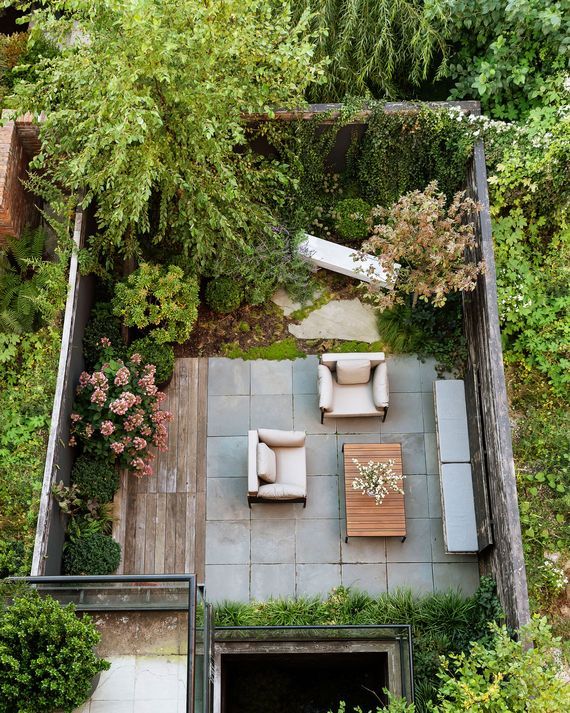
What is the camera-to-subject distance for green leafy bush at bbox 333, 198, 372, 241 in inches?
388

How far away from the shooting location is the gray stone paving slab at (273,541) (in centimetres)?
893

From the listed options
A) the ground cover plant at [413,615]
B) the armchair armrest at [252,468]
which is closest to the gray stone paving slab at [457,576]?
the ground cover plant at [413,615]

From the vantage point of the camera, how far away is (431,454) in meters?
9.32

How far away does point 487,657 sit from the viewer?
6.68 metres

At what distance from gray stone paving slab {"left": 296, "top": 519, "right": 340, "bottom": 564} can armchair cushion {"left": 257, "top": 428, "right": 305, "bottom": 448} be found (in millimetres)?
986

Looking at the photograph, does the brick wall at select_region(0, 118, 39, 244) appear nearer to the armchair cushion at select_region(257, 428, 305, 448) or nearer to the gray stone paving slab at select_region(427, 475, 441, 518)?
the armchair cushion at select_region(257, 428, 305, 448)

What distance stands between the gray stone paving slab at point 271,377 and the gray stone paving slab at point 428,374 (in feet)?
5.62

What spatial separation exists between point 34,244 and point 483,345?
220 inches

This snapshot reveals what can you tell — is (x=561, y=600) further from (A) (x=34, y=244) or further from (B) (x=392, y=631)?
(A) (x=34, y=244)

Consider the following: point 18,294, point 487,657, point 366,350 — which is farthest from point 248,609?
point 18,294

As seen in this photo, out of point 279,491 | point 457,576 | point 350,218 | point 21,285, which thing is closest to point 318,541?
point 279,491

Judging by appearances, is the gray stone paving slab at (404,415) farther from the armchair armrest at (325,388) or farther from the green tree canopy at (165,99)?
the green tree canopy at (165,99)

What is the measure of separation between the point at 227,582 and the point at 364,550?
5.55 ft

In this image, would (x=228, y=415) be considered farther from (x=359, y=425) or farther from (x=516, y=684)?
(x=516, y=684)
